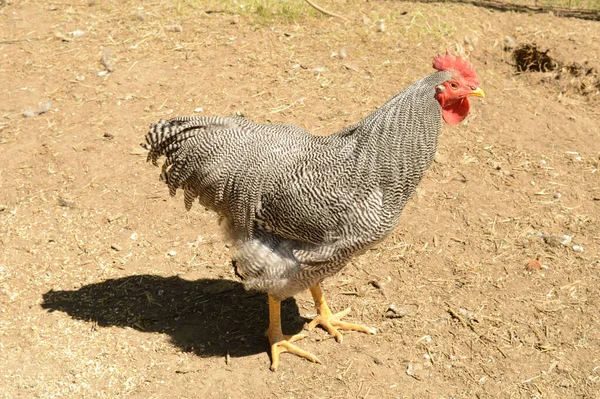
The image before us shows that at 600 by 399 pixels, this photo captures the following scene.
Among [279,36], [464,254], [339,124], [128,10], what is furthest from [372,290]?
[128,10]

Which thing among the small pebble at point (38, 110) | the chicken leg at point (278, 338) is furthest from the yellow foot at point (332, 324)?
the small pebble at point (38, 110)

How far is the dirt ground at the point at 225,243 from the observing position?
479 cm

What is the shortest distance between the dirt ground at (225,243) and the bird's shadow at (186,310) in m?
0.02

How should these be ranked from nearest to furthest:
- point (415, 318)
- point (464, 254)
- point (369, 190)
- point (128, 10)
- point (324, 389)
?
point (369, 190)
point (324, 389)
point (415, 318)
point (464, 254)
point (128, 10)

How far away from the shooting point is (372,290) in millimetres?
5508

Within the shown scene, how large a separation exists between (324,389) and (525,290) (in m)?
2.07

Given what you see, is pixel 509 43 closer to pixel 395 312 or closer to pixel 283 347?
pixel 395 312

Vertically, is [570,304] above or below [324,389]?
above

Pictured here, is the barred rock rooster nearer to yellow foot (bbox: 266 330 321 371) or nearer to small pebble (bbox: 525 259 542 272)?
yellow foot (bbox: 266 330 321 371)

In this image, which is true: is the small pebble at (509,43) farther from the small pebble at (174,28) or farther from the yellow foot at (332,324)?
the yellow foot at (332,324)

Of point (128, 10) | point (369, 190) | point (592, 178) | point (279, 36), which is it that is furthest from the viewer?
point (128, 10)

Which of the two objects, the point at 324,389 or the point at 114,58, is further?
the point at 114,58

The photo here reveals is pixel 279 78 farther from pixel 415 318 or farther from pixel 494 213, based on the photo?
pixel 415 318

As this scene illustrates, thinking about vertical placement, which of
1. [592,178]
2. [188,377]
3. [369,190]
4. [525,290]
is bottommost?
[188,377]
